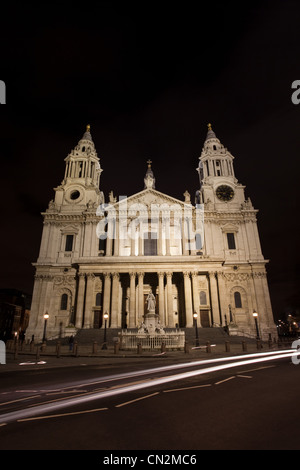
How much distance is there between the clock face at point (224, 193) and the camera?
43.5 m

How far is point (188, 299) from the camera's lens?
109 feet

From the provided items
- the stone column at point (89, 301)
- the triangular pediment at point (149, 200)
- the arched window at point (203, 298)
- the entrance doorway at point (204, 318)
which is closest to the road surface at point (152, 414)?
the stone column at point (89, 301)

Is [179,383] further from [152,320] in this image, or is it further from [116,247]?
[116,247]

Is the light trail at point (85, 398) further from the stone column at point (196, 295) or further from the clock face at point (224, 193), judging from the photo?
the clock face at point (224, 193)

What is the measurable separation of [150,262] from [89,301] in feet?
31.3

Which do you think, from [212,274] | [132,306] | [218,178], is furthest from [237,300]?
[218,178]

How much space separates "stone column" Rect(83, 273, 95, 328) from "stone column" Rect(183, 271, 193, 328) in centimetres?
1237

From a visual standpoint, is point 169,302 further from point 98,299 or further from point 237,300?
point 237,300

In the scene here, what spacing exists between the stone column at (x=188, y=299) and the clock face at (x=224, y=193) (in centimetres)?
1647

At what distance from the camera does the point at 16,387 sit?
818cm

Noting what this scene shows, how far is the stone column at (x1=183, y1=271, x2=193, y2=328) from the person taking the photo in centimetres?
Result: 3216

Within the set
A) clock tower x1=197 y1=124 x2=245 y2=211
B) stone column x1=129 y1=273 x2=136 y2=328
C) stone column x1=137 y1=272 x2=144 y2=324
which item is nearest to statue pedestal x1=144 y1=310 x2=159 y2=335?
stone column x1=129 y1=273 x2=136 y2=328
